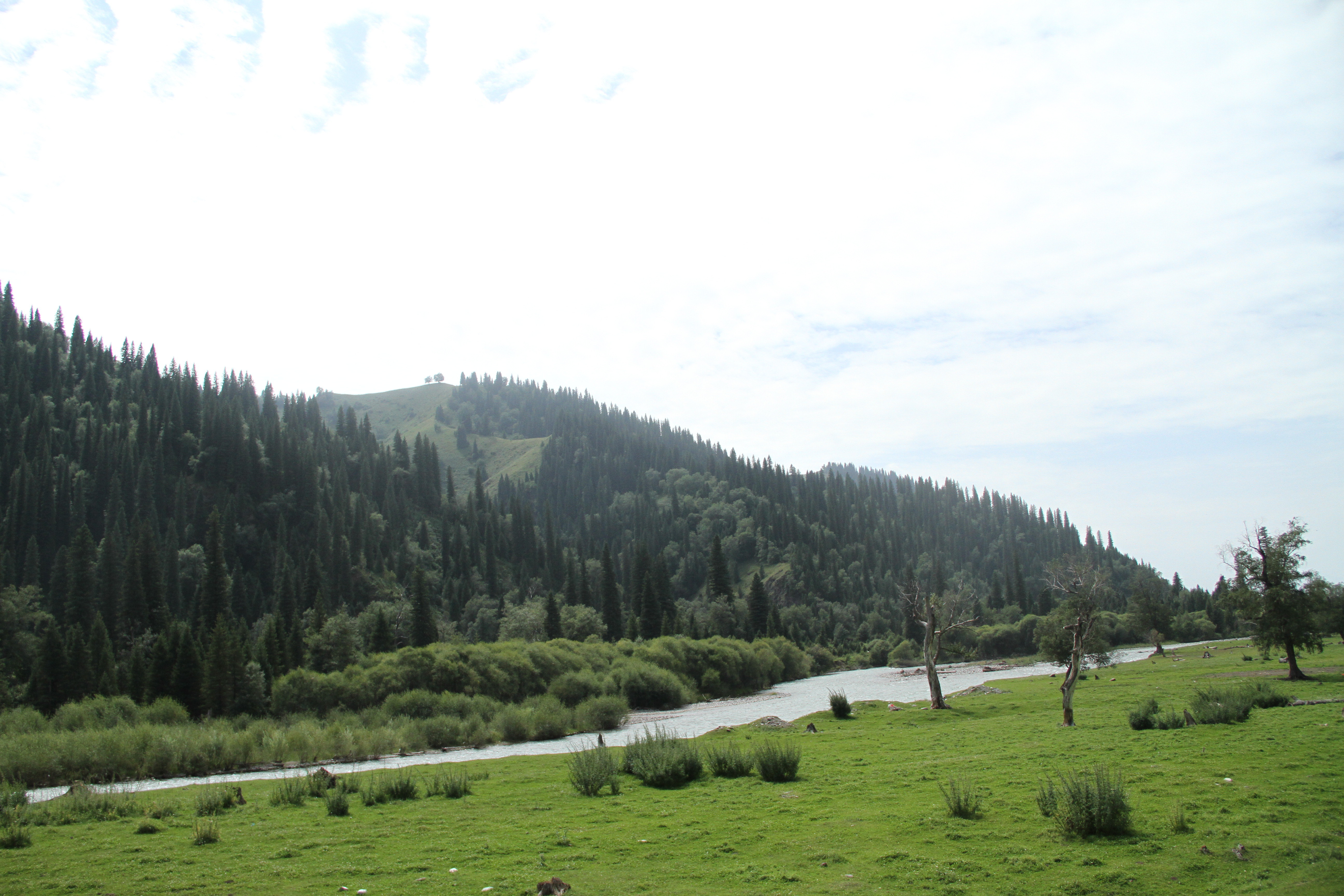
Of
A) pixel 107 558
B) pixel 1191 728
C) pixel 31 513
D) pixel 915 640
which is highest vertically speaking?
pixel 31 513

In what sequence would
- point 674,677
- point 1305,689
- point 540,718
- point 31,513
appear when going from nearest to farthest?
point 1305,689 → point 540,718 → point 674,677 → point 31,513

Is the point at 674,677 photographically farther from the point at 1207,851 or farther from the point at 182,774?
the point at 1207,851

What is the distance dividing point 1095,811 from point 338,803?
809 inches

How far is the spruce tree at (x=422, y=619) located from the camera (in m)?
94.6

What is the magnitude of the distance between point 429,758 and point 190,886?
3466 cm

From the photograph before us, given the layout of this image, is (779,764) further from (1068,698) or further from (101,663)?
(101,663)

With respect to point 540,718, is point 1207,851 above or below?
above

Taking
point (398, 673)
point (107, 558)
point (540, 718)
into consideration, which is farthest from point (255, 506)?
point (540, 718)

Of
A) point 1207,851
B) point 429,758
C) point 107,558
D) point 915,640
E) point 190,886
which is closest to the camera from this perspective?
point 1207,851

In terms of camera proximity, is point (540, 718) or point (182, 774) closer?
point (182, 774)

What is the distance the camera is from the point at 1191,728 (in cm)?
2905

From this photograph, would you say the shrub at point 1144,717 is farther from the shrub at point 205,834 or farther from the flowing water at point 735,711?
the shrub at point 205,834

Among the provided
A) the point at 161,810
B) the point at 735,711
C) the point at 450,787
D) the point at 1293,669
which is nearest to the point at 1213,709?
the point at 1293,669

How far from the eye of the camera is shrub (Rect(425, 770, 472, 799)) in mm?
26359
